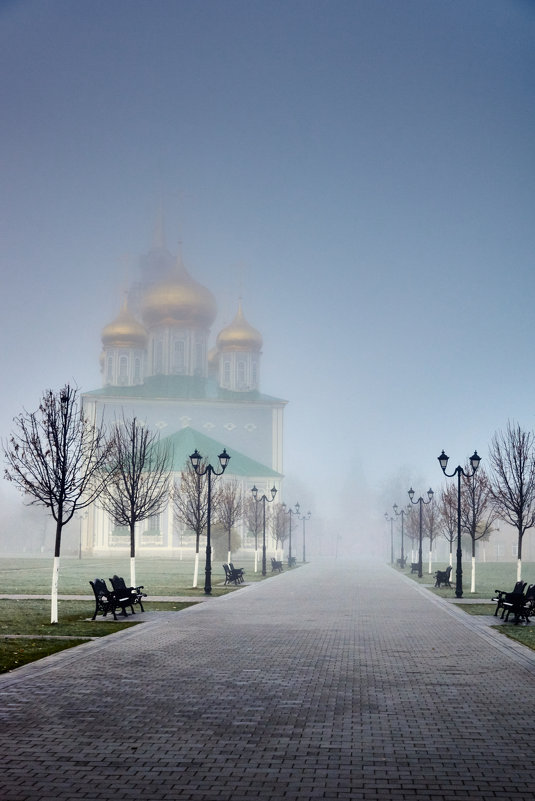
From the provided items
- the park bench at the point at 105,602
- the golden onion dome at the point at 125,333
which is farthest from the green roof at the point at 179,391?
the park bench at the point at 105,602

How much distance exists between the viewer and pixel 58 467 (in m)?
19.1

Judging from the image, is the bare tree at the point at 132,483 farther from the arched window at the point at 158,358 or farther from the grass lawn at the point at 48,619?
the arched window at the point at 158,358

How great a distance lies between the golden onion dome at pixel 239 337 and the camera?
88.0m

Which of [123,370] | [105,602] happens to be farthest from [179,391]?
[105,602]

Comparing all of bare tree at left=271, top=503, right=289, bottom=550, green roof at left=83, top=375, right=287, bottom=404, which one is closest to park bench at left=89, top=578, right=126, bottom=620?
bare tree at left=271, top=503, right=289, bottom=550

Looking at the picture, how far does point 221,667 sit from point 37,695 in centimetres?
308

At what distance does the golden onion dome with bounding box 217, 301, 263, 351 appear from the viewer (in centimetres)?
8800

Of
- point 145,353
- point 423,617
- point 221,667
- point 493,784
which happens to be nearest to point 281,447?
point 145,353

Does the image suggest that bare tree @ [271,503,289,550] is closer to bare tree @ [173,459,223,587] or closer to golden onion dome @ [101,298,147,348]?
bare tree @ [173,459,223,587]

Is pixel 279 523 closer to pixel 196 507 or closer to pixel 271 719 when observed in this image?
pixel 196 507

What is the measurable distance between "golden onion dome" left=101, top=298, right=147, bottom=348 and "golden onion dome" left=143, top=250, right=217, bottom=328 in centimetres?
226

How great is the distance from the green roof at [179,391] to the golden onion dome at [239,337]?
439cm

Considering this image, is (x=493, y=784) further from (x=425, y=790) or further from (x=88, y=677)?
(x=88, y=677)

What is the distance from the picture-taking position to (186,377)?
87.1 meters
